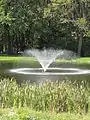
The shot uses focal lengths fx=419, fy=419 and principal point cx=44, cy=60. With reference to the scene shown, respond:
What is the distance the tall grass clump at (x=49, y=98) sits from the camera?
11711 millimetres

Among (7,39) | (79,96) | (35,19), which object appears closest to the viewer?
(79,96)

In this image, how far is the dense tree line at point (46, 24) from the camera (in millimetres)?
52375

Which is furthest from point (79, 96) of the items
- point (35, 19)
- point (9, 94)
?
point (35, 19)

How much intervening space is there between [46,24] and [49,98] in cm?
4532

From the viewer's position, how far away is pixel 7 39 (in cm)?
5916

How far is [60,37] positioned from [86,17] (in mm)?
6204

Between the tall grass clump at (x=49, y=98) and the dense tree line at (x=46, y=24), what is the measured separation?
125 feet

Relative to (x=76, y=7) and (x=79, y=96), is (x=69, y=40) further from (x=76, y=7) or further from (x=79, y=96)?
(x=79, y=96)

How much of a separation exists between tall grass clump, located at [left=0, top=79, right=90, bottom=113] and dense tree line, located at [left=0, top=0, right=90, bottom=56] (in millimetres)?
38132

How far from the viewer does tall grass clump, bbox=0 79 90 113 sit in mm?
11711

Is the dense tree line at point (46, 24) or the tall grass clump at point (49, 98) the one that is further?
the dense tree line at point (46, 24)

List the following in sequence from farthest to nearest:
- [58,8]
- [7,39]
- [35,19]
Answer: [7,39], [35,19], [58,8]

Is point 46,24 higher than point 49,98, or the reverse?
point 49,98

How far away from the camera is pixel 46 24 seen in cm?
5684
